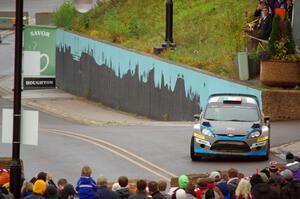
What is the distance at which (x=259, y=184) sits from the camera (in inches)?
616

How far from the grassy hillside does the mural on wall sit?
720 millimetres

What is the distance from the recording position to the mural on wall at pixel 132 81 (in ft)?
126

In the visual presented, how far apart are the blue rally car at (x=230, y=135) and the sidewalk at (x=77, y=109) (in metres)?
9.73

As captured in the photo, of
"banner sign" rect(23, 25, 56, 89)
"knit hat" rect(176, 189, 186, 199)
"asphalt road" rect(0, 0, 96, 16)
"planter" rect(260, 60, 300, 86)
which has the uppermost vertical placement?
"asphalt road" rect(0, 0, 96, 16)

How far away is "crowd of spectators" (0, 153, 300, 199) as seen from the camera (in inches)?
593

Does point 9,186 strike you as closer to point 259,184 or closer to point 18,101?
point 18,101

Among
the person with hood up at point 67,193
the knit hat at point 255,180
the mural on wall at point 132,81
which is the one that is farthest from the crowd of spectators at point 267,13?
the person with hood up at point 67,193

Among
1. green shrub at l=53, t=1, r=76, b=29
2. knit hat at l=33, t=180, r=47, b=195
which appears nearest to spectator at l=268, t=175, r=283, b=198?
→ knit hat at l=33, t=180, r=47, b=195

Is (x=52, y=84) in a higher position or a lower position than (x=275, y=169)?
higher

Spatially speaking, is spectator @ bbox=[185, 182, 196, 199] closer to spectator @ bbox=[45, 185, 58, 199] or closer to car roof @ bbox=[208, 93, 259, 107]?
spectator @ bbox=[45, 185, 58, 199]

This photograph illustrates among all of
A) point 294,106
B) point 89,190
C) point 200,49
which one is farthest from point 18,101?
point 200,49

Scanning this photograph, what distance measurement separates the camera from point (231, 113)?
1033 inches

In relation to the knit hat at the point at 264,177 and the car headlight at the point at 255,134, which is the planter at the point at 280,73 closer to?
the car headlight at the point at 255,134

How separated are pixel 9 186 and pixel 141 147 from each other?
1305 cm
